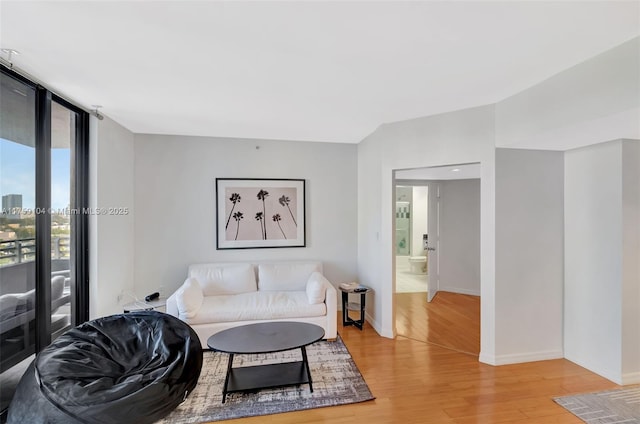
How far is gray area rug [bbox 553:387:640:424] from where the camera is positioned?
7.22 ft

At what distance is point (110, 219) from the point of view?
137 inches

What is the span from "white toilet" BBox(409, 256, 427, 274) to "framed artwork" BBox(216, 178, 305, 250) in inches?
135

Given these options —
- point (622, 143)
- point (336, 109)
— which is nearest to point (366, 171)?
point (336, 109)

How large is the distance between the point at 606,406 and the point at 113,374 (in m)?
3.68

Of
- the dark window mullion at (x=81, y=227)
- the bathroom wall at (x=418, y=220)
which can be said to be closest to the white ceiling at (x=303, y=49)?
the dark window mullion at (x=81, y=227)

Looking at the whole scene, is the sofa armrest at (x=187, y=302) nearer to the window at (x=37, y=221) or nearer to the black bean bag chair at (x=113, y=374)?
the black bean bag chair at (x=113, y=374)

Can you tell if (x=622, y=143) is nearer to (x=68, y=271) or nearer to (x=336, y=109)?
(x=336, y=109)

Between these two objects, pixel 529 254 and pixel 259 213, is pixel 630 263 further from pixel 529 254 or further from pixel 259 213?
pixel 259 213

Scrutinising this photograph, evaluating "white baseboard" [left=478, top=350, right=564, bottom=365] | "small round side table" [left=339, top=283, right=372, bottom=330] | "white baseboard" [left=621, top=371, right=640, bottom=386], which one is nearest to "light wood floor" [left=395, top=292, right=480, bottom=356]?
"white baseboard" [left=478, top=350, right=564, bottom=365]

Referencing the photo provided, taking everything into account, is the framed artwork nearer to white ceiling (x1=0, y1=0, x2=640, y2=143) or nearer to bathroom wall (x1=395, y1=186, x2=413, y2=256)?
white ceiling (x1=0, y1=0, x2=640, y2=143)

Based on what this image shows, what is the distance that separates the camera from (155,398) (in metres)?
1.86

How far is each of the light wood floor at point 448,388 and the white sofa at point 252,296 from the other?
64 cm

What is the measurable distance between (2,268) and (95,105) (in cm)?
171

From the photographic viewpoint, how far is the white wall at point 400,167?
9.95 ft
